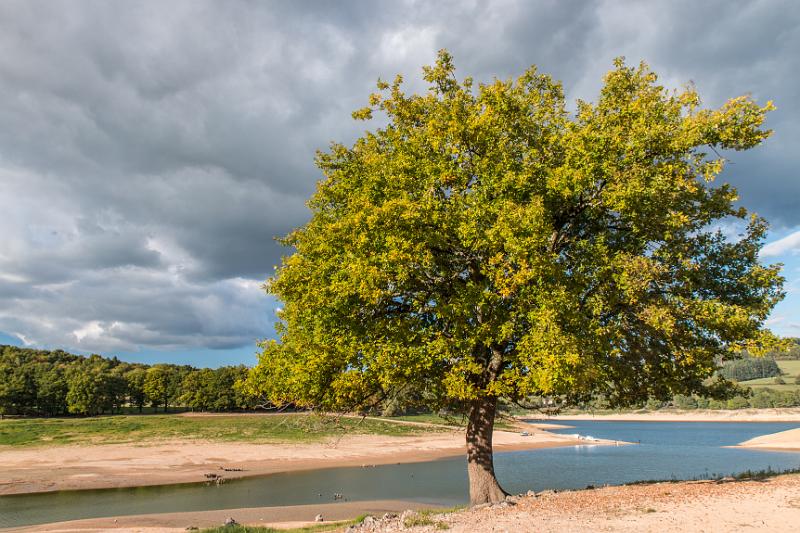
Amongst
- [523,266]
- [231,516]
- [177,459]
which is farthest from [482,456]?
[177,459]

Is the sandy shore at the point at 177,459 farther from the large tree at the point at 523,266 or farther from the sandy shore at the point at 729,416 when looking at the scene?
the sandy shore at the point at 729,416

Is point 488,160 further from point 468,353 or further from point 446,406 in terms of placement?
point 446,406

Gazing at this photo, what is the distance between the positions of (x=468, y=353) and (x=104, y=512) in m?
34.6

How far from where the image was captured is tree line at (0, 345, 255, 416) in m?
104

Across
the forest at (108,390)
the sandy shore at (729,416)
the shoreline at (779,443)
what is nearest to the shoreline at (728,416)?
the sandy shore at (729,416)

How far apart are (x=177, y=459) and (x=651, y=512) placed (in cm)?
5923

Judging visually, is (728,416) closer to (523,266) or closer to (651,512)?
(651,512)

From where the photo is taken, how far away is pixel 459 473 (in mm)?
55438

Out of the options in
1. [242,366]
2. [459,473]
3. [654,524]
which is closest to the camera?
[654,524]

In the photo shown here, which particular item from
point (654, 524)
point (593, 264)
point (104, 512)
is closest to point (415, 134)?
point (593, 264)

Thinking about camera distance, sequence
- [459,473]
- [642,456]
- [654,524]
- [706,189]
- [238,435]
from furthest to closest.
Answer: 1. [238,435]
2. [642,456]
3. [459,473]
4. [706,189]
5. [654,524]

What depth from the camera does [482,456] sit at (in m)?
19.8

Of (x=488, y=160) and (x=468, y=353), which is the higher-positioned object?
(x=488, y=160)

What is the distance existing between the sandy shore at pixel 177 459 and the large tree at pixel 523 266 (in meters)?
29.5
